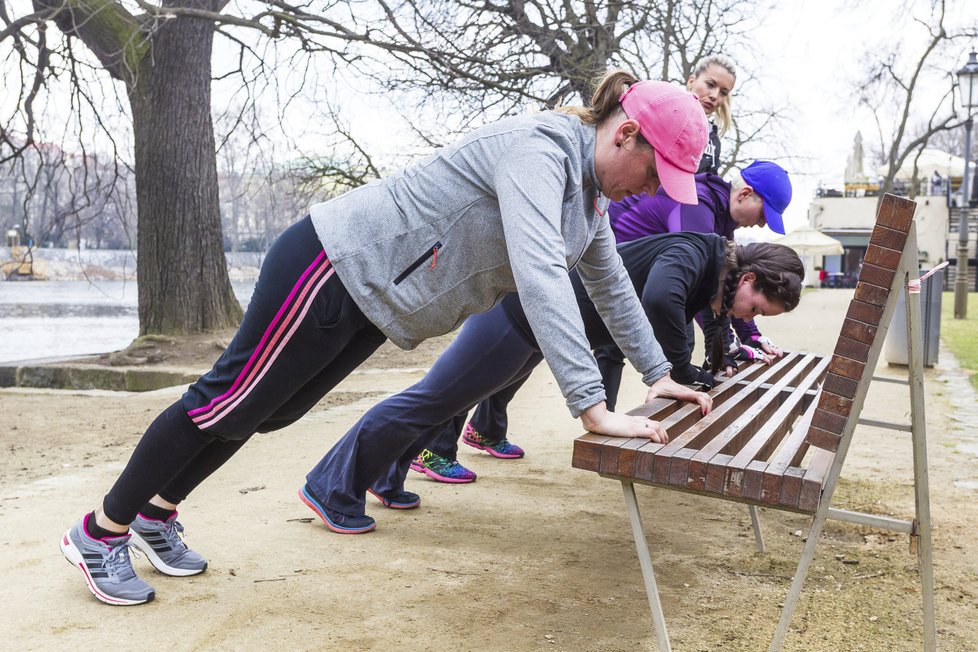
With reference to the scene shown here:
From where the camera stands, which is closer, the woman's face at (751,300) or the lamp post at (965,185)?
the woman's face at (751,300)

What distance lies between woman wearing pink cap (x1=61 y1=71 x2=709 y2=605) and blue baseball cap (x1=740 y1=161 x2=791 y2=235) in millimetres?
1617

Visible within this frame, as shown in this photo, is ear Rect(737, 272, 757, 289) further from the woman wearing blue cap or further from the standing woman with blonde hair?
the standing woman with blonde hair

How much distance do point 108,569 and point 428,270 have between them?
49.4 inches

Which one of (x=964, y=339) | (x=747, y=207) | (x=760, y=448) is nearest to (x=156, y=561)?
(x=760, y=448)

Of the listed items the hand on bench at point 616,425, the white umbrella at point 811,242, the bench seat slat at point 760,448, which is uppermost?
the white umbrella at point 811,242

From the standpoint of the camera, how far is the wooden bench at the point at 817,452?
2189mm

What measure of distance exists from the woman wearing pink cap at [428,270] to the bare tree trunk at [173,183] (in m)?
7.85

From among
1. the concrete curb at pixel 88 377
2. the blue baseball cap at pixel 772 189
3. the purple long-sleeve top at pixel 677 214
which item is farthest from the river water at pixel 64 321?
the blue baseball cap at pixel 772 189

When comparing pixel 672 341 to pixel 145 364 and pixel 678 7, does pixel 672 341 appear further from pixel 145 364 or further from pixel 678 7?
pixel 678 7

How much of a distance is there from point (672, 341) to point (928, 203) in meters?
46.9

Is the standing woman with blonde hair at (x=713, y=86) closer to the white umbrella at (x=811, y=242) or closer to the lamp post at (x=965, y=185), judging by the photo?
the lamp post at (x=965, y=185)

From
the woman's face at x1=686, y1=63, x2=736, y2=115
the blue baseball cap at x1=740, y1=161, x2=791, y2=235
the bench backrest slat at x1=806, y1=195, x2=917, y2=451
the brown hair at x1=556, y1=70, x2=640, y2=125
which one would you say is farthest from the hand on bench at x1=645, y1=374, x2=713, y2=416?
the woman's face at x1=686, y1=63, x2=736, y2=115

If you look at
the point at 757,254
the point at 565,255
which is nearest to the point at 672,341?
the point at 757,254

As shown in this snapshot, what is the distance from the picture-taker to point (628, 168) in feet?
7.68
